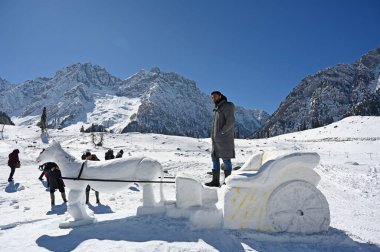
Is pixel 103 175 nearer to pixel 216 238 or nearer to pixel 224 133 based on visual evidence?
pixel 216 238

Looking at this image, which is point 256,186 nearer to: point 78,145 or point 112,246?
point 112,246

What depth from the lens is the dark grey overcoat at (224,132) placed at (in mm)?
6316

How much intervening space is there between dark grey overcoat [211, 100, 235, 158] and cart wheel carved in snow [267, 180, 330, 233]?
1420mm

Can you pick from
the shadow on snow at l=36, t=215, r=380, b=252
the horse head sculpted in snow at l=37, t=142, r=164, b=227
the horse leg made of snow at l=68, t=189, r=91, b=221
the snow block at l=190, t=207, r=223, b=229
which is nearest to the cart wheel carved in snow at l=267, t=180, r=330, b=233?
the shadow on snow at l=36, t=215, r=380, b=252

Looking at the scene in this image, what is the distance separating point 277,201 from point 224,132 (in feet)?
5.74

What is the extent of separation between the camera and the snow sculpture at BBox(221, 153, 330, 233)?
518 cm

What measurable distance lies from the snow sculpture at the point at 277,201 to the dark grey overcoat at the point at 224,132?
1.11 meters

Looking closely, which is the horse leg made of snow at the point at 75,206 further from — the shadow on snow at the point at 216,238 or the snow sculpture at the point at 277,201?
the snow sculpture at the point at 277,201

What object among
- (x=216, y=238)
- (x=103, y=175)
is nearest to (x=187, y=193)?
(x=216, y=238)

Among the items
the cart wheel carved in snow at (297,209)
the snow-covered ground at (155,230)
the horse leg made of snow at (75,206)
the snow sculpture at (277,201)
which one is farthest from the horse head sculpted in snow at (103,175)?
the cart wheel carved in snow at (297,209)

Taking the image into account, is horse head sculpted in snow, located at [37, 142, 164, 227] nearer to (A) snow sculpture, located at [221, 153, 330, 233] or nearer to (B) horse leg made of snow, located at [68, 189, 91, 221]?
(B) horse leg made of snow, located at [68, 189, 91, 221]

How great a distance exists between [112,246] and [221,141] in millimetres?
2921

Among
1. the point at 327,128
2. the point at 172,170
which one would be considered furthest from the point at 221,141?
the point at 327,128

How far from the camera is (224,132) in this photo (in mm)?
6289
